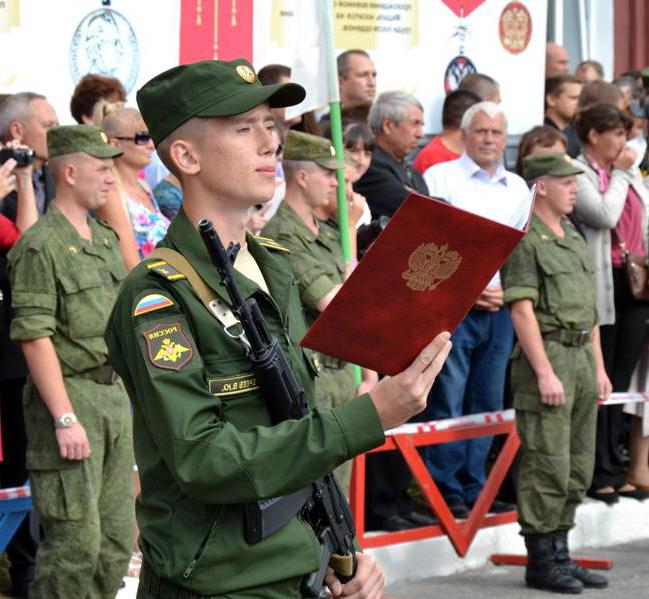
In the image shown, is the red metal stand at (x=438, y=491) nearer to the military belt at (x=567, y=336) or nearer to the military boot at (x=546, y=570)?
the military boot at (x=546, y=570)

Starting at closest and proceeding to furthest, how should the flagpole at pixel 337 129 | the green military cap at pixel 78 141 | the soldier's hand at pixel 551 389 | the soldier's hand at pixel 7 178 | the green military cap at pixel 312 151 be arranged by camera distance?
the green military cap at pixel 78 141 < the soldier's hand at pixel 7 178 < the flagpole at pixel 337 129 < the green military cap at pixel 312 151 < the soldier's hand at pixel 551 389

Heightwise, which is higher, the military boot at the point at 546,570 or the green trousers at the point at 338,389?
the green trousers at the point at 338,389

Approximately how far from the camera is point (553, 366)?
7.65 m

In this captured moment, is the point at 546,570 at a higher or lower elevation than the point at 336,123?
lower

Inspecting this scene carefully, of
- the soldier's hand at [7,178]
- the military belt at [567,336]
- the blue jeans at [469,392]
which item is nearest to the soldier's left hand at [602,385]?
the military belt at [567,336]

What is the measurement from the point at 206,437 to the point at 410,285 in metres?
0.53

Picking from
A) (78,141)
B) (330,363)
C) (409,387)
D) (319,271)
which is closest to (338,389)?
(330,363)

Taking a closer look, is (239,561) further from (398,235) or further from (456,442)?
(456,442)

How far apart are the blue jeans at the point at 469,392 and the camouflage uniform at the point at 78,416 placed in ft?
8.75

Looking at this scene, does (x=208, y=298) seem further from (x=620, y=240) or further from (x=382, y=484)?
(x=620, y=240)

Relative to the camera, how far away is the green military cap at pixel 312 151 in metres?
6.86

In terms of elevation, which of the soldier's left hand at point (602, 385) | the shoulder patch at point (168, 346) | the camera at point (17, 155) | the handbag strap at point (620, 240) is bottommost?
the soldier's left hand at point (602, 385)

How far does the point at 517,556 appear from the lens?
822 cm

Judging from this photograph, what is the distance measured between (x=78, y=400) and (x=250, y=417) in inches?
115
